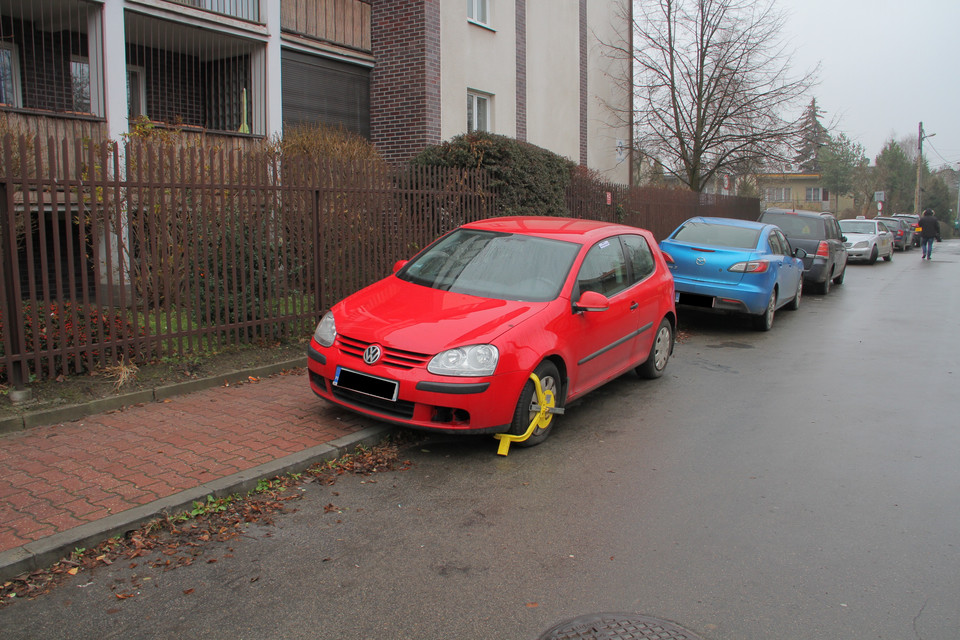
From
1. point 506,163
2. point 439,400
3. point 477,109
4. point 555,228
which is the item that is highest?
point 477,109

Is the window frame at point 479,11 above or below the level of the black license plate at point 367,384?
above

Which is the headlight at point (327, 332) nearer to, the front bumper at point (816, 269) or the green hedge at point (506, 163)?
the green hedge at point (506, 163)

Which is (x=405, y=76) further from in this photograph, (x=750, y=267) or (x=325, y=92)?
(x=750, y=267)

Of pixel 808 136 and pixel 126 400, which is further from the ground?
pixel 808 136

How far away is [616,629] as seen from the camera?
332 centimetres

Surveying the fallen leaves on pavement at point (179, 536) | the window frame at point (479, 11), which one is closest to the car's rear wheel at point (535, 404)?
the fallen leaves on pavement at point (179, 536)

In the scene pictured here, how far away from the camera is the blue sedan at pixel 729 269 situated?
11266 mm

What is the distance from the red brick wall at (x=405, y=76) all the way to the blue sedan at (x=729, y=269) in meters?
6.49

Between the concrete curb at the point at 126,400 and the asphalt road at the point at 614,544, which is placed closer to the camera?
the asphalt road at the point at 614,544

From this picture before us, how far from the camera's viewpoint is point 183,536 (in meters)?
4.14

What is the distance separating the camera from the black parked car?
16.1m

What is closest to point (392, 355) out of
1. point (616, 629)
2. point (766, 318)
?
point (616, 629)

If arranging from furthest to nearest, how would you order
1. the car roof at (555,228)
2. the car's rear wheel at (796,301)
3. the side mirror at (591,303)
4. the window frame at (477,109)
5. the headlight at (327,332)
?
the window frame at (477,109) → the car's rear wheel at (796,301) → the car roof at (555,228) → the side mirror at (591,303) → the headlight at (327,332)

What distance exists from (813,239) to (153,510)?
15.5 meters
